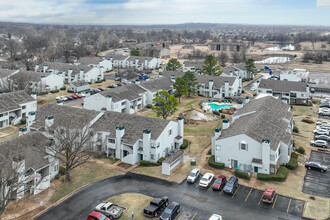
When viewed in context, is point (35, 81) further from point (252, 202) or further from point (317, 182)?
point (317, 182)

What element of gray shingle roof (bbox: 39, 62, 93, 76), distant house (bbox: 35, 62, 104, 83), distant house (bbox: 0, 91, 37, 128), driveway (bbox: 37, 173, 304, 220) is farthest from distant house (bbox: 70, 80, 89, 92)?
driveway (bbox: 37, 173, 304, 220)

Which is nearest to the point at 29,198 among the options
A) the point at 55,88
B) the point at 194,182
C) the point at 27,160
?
the point at 27,160

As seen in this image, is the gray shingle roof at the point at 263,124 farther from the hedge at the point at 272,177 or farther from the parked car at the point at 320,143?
the parked car at the point at 320,143

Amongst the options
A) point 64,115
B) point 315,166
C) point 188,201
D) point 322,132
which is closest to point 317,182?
point 315,166

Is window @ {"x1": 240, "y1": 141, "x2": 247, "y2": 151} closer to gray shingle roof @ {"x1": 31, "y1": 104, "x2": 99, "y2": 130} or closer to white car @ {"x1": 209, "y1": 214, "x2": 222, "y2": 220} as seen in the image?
white car @ {"x1": 209, "y1": 214, "x2": 222, "y2": 220}

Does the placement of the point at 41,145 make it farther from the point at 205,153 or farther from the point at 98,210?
the point at 205,153

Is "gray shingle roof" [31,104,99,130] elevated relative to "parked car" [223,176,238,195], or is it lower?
elevated

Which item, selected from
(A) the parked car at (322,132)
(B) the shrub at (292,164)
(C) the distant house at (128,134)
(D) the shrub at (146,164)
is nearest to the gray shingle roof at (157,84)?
(C) the distant house at (128,134)
